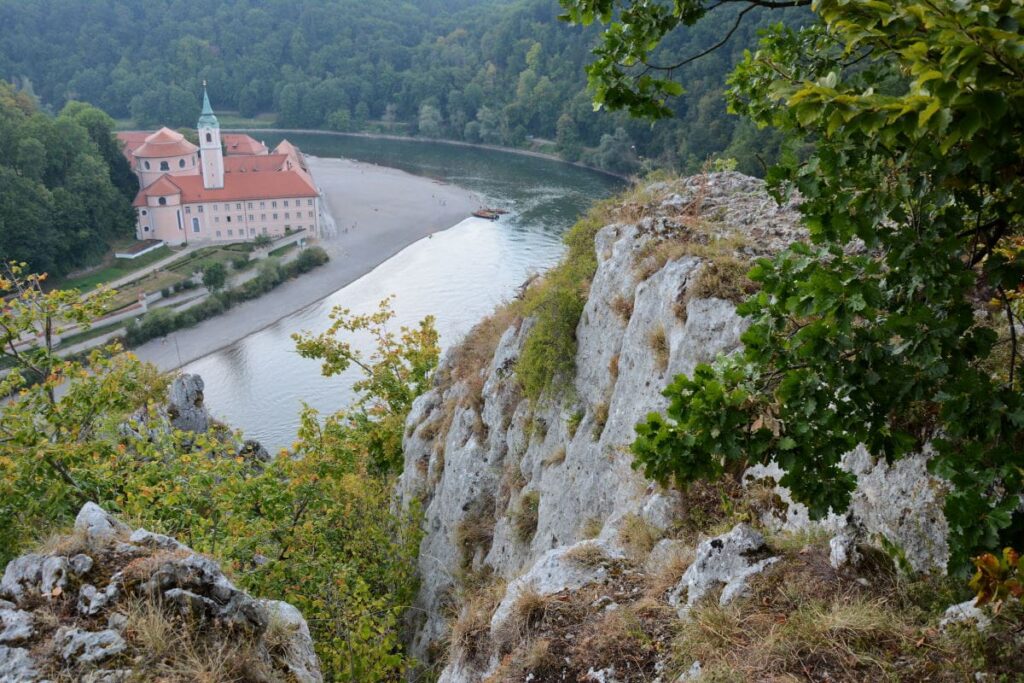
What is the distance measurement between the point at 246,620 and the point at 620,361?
16.5 feet

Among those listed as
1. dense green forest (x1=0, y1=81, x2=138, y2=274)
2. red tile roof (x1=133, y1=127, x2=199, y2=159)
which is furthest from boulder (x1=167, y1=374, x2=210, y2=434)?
red tile roof (x1=133, y1=127, x2=199, y2=159)

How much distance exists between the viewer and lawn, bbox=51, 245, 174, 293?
56.1m

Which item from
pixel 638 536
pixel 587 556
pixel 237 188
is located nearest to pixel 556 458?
pixel 638 536

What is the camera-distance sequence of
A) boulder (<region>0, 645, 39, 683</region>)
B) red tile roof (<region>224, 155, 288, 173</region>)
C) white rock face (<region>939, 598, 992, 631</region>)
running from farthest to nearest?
red tile roof (<region>224, 155, 288, 173</region>)
boulder (<region>0, 645, 39, 683</region>)
white rock face (<region>939, 598, 992, 631</region>)

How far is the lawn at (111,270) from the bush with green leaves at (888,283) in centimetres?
5856

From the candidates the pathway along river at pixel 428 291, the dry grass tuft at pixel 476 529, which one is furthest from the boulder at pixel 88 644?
the pathway along river at pixel 428 291

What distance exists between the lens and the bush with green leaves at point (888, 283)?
2922mm

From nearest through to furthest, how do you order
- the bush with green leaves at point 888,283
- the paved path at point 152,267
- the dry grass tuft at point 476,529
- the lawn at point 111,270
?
1. the bush with green leaves at point 888,283
2. the dry grass tuft at point 476,529
3. the paved path at point 152,267
4. the lawn at point 111,270

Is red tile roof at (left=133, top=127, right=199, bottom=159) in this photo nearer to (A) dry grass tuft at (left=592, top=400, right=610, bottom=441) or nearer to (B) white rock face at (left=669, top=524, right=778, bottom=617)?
(A) dry grass tuft at (left=592, top=400, right=610, bottom=441)

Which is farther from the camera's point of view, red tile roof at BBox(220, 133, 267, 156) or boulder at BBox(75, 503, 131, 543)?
red tile roof at BBox(220, 133, 267, 156)

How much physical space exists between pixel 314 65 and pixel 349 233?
2712 inches

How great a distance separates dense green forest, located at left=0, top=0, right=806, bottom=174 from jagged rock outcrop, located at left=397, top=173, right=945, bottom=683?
251ft

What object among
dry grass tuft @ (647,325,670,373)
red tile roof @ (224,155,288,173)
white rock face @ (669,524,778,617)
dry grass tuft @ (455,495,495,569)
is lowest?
red tile roof @ (224,155,288,173)

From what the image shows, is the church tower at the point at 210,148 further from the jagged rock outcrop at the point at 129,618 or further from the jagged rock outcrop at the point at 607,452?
the jagged rock outcrop at the point at 129,618
